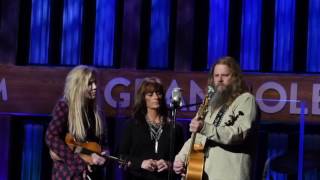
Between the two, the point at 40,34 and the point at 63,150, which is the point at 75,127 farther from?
the point at 40,34

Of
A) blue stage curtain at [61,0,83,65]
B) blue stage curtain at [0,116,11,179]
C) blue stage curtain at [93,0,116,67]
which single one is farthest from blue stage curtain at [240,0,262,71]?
blue stage curtain at [0,116,11,179]

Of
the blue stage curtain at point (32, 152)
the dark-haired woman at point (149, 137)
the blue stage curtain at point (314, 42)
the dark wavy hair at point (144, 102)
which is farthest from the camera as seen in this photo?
the blue stage curtain at point (32, 152)

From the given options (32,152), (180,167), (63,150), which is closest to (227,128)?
(180,167)

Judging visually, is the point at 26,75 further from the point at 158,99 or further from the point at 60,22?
the point at 158,99

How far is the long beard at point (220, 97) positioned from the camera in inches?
161

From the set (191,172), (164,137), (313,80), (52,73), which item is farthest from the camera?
(52,73)

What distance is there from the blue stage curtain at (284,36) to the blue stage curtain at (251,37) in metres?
0.16

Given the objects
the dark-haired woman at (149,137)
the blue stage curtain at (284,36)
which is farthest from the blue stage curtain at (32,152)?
the blue stage curtain at (284,36)

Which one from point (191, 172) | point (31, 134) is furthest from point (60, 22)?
point (191, 172)

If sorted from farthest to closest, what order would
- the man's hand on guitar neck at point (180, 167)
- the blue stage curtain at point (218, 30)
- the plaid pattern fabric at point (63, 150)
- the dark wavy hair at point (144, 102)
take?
the blue stage curtain at point (218, 30), the dark wavy hair at point (144, 102), the plaid pattern fabric at point (63, 150), the man's hand on guitar neck at point (180, 167)

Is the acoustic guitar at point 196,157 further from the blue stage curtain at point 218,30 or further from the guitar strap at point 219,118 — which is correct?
the blue stage curtain at point 218,30

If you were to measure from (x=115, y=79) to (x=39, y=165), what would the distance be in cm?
117

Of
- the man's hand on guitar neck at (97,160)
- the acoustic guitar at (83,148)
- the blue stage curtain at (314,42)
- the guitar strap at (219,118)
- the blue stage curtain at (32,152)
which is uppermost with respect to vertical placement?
the blue stage curtain at (314,42)

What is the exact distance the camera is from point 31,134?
20.9ft
